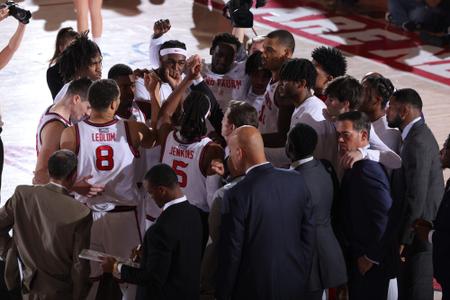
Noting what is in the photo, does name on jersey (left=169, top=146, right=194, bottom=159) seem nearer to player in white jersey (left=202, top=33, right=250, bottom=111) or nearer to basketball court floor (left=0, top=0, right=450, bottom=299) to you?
player in white jersey (left=202, top=33, right=250, bottom=111)

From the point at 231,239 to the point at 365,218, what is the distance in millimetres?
1013

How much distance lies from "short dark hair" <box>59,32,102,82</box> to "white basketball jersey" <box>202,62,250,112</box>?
39.5 inches

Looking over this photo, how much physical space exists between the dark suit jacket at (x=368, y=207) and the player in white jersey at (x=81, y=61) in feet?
7.26

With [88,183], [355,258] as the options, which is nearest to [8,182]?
[88,183]

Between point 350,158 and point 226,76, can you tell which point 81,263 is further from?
point 226,76

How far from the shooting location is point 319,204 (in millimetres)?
5734

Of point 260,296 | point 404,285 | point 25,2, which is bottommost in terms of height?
point 25,2

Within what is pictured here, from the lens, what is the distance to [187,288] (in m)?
5.36

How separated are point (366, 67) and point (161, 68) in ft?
17.6

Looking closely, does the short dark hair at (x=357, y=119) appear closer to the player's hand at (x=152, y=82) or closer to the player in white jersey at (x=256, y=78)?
the player's hand at (x=152, y=82)

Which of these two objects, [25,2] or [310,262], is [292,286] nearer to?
[310,262]

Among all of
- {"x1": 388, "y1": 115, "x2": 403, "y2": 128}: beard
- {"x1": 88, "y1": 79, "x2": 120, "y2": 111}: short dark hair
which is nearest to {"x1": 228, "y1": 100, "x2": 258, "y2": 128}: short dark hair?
{"x1": 88, "y1": 79, "x2": 120, "y2": 111}: short dark hair

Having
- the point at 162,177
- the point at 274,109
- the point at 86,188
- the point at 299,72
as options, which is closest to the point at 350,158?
→ the point at 299,72

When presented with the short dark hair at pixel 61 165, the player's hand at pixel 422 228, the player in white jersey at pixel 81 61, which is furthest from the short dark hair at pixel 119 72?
the player's hand at pixel 422 228
